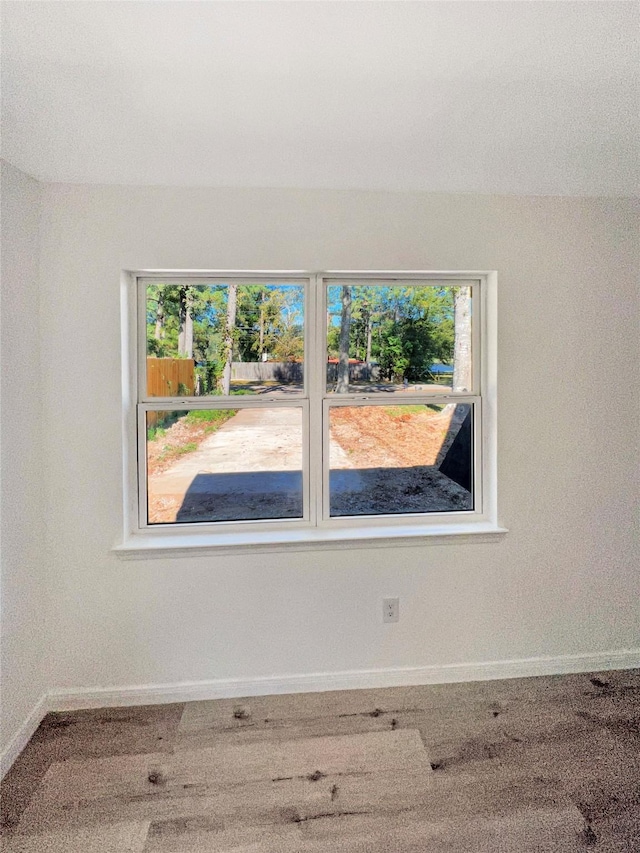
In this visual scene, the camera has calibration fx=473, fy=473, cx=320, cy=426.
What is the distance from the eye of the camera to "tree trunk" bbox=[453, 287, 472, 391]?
8.09ft

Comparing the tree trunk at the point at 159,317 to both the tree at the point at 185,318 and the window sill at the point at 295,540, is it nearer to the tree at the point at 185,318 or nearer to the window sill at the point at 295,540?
the tree at the point at 185,318

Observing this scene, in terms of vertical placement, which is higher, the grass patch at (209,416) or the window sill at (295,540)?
the grass patch at (209,416)

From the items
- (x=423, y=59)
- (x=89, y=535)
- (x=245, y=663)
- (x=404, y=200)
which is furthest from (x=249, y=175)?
(x=245, y=663)

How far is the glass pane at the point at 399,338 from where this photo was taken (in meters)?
2.44

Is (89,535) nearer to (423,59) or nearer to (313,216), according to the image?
(313,216)

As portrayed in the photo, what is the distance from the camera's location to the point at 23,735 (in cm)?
197

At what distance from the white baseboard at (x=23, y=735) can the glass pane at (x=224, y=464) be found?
0.92 metres

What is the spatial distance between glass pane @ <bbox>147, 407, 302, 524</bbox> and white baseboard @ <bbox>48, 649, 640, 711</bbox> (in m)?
0.79

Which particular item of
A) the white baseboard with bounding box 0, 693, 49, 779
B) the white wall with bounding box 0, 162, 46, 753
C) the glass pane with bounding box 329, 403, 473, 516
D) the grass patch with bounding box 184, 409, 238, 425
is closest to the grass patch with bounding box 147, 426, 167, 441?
the grass patch with bounding box 184, 409, 238, 425

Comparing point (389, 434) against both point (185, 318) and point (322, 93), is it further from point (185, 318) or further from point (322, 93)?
point (322, 93)

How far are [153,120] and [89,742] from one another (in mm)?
2442

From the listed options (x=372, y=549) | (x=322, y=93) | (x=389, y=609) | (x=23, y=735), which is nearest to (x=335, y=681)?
(x=389, y=609)

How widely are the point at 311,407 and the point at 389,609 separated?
108 cm

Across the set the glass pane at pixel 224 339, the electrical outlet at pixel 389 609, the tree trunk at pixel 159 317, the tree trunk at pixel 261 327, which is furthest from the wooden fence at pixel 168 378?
the electrical outlet at pixel 389 609
